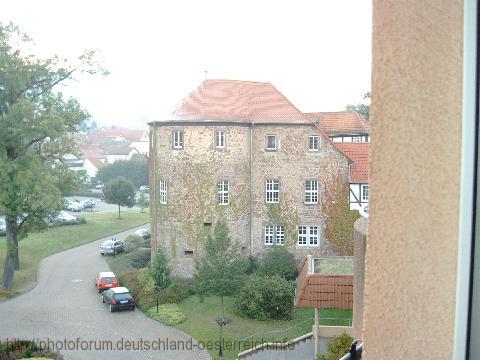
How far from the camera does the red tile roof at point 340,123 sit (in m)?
19.3

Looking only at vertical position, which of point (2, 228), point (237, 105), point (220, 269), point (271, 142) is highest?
point (237, 105)

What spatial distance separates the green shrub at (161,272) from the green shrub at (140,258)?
10.2 ft

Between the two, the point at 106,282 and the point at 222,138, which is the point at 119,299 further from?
the point at 222,138

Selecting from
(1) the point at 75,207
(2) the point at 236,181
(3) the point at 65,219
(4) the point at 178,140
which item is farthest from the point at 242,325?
(1) the point at 75,207

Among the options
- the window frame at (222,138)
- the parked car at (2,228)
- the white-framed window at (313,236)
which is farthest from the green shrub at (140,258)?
the parked car at (2,228)

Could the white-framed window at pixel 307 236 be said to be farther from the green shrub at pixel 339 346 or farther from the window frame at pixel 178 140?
the green shrub at pixel 339 346

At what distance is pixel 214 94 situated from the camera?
1841 centimetres

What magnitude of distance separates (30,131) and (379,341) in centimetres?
1606

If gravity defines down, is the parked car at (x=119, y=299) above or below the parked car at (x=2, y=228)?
below

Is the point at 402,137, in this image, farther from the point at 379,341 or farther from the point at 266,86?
the point at 266,86

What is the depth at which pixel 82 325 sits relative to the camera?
44.2ft

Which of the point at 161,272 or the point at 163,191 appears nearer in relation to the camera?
the point at 161,272

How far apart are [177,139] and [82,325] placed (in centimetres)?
665

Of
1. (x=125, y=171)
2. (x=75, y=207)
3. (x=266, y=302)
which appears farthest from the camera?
(x=125, y=171)
